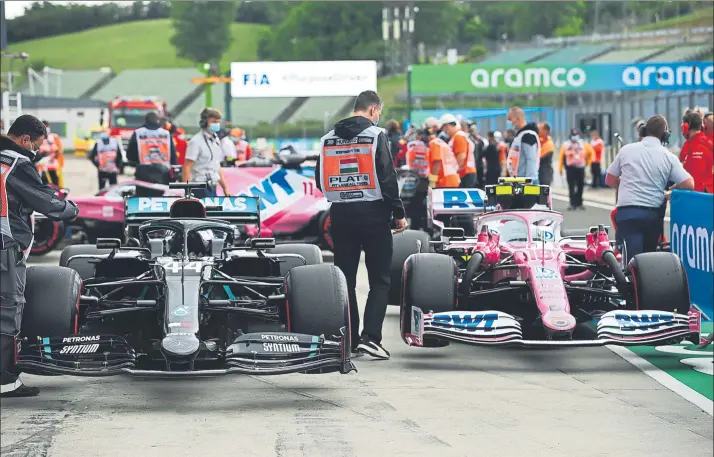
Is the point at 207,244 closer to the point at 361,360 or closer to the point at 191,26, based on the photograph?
the point at 361,360

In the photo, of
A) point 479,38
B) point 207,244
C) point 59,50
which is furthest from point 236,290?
point 59,50

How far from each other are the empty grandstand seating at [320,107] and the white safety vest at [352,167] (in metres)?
71.0

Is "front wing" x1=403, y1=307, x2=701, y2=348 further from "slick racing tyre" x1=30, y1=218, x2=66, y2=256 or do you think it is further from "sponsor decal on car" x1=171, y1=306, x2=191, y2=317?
"slick racing tyre" x1=30, y1=218, x2=66, y2=256

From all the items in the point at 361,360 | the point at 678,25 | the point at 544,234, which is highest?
the point at 678,25

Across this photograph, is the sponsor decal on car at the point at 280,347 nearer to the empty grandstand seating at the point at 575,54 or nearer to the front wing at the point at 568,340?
the front wing at the point at 568,340

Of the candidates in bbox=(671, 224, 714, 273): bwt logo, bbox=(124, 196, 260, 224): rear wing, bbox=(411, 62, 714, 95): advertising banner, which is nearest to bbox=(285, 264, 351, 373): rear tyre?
bbox=(124, 196, 260, 224): rear wing

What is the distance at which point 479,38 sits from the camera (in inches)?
4582

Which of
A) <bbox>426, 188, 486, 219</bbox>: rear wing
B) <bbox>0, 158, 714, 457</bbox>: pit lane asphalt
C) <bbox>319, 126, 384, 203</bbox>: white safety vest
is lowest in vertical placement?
<bbox>0, 158, 714, 457</bbox>: pit lane asphalt

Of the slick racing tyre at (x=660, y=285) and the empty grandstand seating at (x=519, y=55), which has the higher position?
the empty grandstand seating at (x=519, y=55)

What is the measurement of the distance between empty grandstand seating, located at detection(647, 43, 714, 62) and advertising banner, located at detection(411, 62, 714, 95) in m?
12.0

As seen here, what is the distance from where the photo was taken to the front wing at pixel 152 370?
7.92 metres

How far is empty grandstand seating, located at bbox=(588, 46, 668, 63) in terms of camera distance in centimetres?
6134

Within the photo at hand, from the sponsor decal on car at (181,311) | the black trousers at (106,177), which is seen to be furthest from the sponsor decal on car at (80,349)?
Result: the black trousers at (106,177)

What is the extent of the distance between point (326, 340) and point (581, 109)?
41052 millimetres
